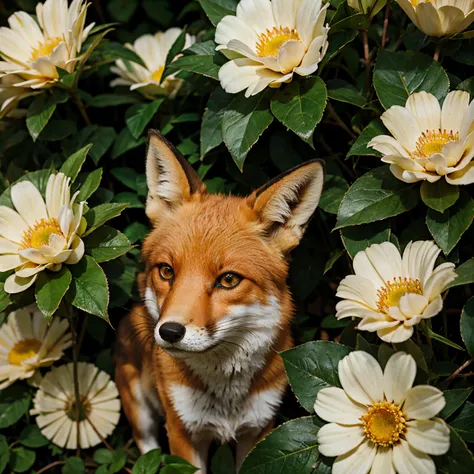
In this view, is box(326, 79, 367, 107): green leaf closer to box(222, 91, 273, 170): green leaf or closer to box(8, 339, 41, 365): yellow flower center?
box(222, 91, 273, 170): green leaf

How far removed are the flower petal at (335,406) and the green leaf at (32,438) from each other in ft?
4.46

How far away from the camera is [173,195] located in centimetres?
233

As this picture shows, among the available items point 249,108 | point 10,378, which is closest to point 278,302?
point 249,108

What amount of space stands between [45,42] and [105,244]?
89cm

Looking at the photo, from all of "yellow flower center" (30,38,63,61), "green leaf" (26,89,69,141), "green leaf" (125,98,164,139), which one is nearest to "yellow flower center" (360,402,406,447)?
"green leaf" (125,98,164,139)

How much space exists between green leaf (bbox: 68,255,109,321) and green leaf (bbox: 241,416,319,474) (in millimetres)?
651

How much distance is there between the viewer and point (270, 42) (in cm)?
231

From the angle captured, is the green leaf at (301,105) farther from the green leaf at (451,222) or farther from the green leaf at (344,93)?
the green leaf at (451,222)

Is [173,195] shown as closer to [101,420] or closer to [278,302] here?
[278,302]

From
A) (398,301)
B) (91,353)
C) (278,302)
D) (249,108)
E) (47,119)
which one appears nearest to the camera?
(398,301)

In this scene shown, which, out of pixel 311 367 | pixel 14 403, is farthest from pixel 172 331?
pixel 14 403

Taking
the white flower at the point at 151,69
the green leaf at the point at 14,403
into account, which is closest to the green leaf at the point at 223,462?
the green leaf at the point at 14,403

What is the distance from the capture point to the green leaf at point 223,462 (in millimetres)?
2408

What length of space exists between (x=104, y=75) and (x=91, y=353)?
1.29 metres
